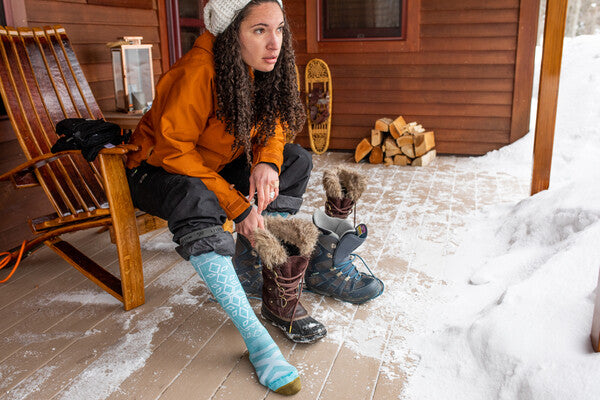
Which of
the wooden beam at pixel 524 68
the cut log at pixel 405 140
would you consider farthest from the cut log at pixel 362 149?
the wooden beam at pixel 524 68

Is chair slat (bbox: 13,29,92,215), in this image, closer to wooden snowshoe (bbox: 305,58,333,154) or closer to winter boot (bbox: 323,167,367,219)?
winter boot (bbox: 323,167,367,219)

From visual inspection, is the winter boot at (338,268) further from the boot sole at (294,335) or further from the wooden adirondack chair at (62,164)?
the wooden adirondack chair at (62,164)

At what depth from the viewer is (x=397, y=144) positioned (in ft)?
14.5

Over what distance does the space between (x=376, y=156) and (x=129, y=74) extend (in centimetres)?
220

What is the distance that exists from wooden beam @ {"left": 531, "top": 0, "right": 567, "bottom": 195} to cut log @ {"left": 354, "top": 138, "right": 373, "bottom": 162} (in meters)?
1.71

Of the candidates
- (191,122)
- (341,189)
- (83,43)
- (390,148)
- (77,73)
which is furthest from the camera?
(390,148)

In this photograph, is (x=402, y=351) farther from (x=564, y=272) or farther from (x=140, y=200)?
(x=140, y=200)

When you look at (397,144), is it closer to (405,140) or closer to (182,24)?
(405,140)

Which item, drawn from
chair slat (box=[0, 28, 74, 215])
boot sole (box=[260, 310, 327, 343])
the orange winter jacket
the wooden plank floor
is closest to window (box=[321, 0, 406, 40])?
the wooden plank floor

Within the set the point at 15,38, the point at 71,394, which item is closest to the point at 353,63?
the point at 15,38

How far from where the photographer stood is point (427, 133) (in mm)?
4434

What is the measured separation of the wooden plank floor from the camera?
1.60 metres

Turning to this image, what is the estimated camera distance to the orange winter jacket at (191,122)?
1.73 meters

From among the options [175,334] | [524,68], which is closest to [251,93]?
[175,334]
